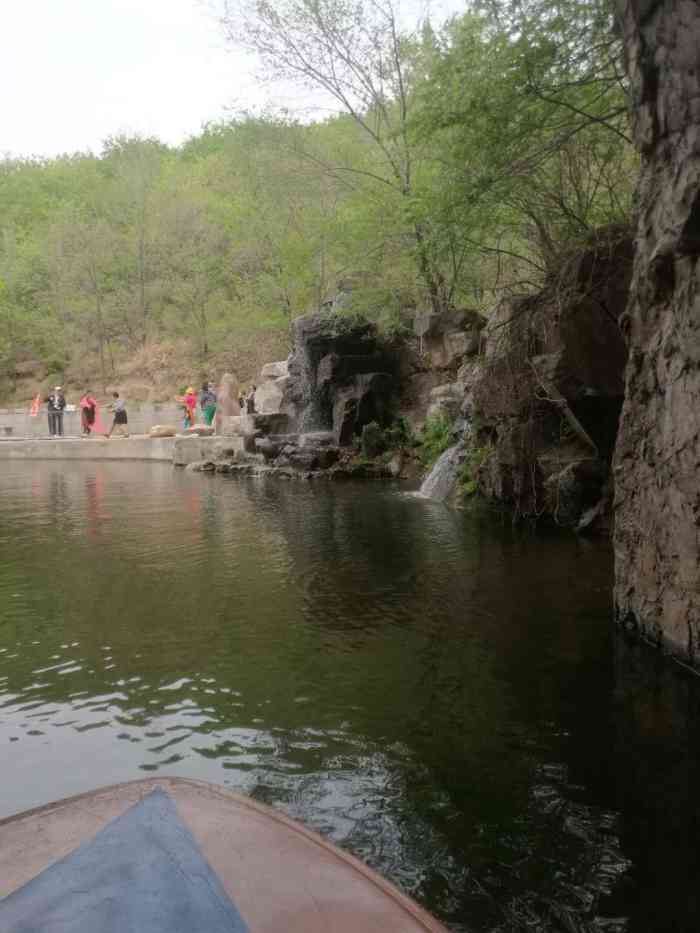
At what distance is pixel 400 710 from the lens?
189 inches

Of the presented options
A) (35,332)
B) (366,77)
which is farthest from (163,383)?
(366,77)

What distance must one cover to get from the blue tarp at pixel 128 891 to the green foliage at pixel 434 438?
16.0 m

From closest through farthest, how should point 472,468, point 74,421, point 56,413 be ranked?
1. point 472,468
2. point 56,413
3. point 74,421

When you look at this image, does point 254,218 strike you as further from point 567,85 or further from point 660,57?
point 660,57

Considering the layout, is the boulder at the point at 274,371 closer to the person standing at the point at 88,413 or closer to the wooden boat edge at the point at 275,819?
the person standing at the point at 88,413

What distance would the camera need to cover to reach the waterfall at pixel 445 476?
1405 centimetres

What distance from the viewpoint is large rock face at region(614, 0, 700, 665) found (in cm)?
502

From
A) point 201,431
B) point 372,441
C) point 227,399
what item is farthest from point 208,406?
point 372,441

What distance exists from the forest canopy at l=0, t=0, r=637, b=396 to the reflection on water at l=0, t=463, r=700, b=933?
5175 mm

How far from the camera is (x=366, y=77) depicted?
22.2 m

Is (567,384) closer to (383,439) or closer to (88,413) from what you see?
(383,439)

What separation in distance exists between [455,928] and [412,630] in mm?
3555

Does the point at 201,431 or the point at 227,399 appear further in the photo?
the point at 227,399

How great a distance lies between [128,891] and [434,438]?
55.0 ft
